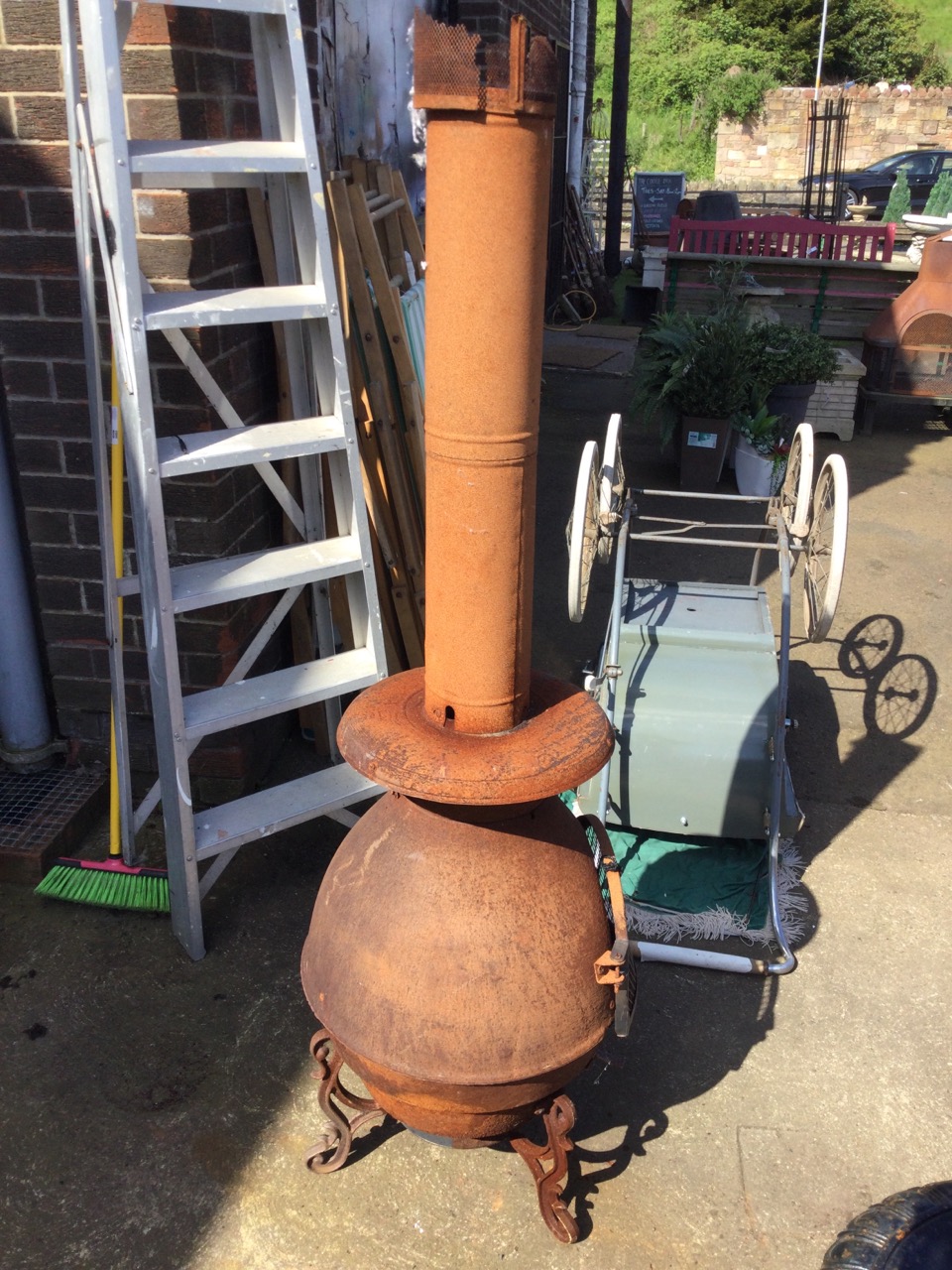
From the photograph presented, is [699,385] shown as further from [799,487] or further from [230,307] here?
[230,307]

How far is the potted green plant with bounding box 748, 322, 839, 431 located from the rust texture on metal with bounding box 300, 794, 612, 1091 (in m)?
5.92

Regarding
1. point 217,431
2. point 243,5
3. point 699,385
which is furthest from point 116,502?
point 699,385

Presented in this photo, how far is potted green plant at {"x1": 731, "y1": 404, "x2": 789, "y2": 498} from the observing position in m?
7.34

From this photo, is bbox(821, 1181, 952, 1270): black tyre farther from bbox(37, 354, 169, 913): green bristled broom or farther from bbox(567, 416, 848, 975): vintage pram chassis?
bbox(37, 354, 169, 913): green bristled broom

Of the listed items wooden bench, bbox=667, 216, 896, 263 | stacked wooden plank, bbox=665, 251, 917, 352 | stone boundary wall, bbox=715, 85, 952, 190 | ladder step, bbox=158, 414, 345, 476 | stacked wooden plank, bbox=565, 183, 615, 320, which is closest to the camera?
ladder step, bbox=158, 414, 345, 476

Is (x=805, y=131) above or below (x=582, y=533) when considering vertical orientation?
above

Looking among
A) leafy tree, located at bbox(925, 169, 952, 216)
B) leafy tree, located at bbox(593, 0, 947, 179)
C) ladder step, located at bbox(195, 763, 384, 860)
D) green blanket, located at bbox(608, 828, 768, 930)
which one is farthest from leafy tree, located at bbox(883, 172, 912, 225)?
leafy tree, located at bbox(593, 0, 947, 179)

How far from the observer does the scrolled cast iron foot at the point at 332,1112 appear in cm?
264

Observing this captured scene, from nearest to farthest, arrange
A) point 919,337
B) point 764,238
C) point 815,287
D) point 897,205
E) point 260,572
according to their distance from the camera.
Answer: point 260,572, point 919,337, point 815,287, point 764,238, point 897,205

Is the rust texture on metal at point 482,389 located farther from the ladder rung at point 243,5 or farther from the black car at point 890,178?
the black car at point 890,178

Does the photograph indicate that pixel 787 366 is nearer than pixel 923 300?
Yes

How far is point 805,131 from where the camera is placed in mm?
33625

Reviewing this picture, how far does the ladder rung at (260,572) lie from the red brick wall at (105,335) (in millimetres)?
434

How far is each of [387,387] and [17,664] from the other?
177cm
